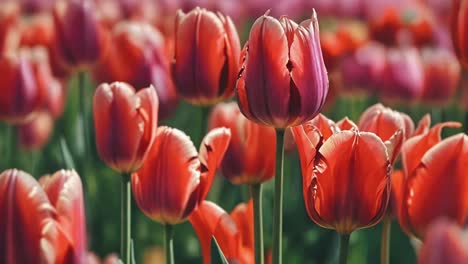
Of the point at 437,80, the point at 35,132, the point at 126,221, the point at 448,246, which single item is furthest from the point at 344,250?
the point at 35,132

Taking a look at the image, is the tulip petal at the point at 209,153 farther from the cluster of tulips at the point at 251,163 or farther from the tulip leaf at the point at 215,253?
the tulip leaf at the point at 215,253

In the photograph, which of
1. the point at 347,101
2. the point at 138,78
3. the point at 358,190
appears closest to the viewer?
the point at 358,190

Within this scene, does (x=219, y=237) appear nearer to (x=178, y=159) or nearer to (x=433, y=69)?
(x=178, y=159)

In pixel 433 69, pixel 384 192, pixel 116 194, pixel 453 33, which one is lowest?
pixel 116 194

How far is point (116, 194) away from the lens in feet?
8.85

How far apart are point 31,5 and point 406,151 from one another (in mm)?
3617

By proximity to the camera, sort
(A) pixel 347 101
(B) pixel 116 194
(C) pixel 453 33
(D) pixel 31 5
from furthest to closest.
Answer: (D) pixel 31 5 → (A) pixel 347 101 → (B) pixel 116 194 → (C) pixel 453 33

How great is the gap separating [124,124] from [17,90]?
782 millimetres

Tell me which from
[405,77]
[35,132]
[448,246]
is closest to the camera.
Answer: [448,246]

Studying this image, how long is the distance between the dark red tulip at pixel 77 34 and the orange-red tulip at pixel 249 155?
0.79m

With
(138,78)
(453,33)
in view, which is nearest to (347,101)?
(138,78)

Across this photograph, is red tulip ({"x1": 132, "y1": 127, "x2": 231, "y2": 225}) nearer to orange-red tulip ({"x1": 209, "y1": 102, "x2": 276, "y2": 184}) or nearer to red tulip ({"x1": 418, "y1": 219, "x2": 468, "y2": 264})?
orange-red tulip ({"x1": 209, "y1": 102, "x2": 276, "y2": 184})

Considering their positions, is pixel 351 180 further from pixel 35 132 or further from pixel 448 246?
pixel 35 132

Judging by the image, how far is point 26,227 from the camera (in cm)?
99
